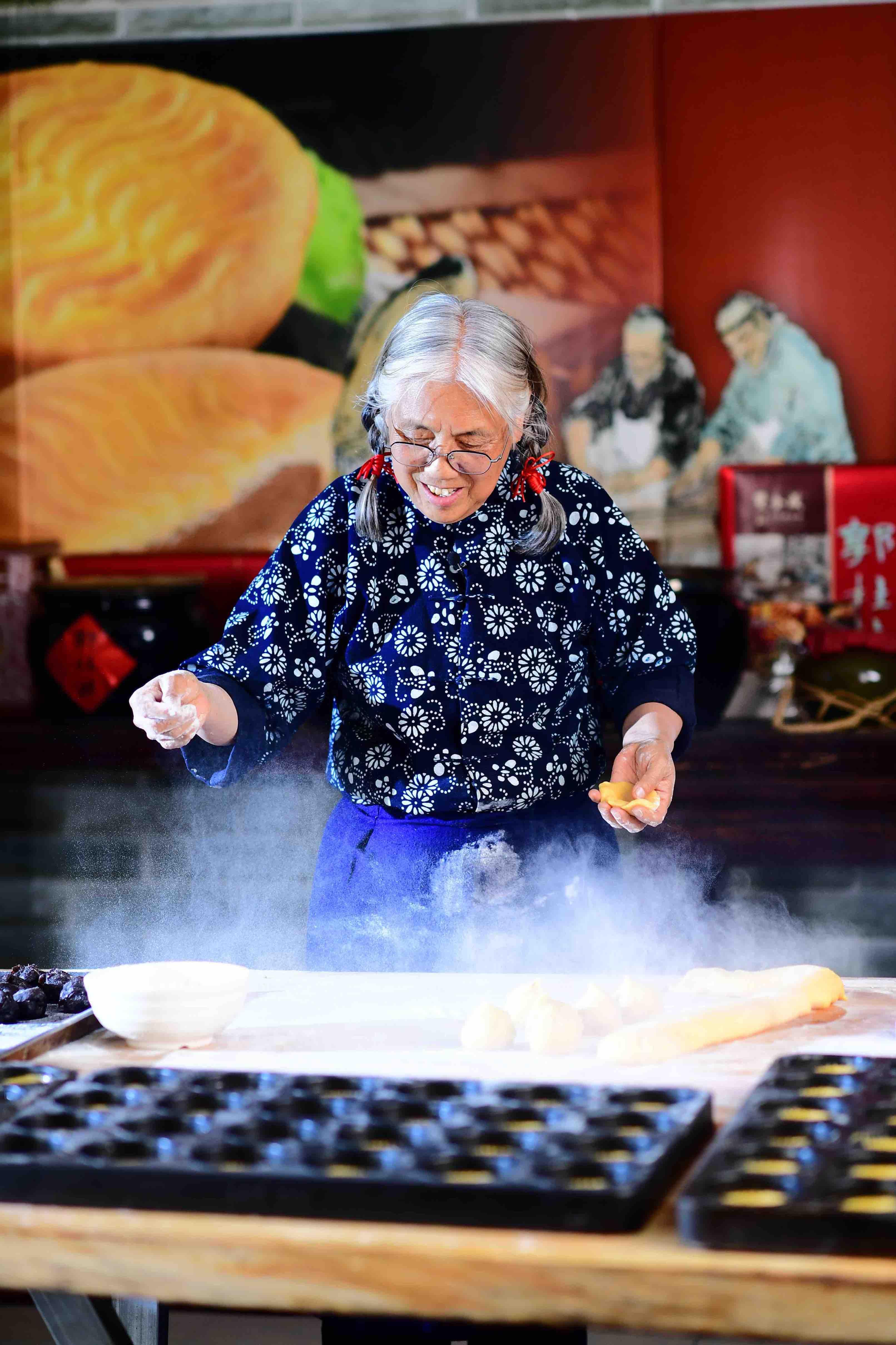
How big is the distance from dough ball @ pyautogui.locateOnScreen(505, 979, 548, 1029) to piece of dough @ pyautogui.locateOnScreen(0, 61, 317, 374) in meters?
5.47

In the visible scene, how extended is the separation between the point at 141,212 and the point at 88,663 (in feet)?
6.88

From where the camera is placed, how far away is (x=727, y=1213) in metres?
0.95

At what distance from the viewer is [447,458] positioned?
1931mm

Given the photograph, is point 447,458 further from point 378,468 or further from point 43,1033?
point 43,1033

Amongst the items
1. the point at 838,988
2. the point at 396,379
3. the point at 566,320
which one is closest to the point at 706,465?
the point at 566,320

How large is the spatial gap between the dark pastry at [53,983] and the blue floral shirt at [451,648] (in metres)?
0.38

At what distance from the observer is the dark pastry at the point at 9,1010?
1542 millimetres

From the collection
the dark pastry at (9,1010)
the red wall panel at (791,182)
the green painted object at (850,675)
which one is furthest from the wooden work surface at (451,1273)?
the red wall panel at (791,182)

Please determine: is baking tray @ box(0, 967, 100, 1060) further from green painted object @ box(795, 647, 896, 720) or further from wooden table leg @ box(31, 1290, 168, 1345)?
green painted object @ box(795, 647, 896, 720)

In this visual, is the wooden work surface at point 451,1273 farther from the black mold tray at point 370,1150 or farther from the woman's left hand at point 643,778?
the woman's left hand at point 643,778

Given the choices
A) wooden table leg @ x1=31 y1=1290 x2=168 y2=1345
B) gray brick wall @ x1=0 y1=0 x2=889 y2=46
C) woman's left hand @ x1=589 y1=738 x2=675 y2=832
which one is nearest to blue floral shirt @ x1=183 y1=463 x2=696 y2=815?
woman's left hand @ x1=589 y1=738 x2=675 y2=832

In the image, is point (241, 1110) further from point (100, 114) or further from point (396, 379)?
point (100, 114)

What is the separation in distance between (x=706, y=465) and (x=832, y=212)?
1.17m

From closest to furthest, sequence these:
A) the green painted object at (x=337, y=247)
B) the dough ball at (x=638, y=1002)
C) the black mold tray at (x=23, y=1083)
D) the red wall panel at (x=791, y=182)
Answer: the black mold tray at (x=23, y=1083)
the dough ball at (x=638, y=1002)
the red wall panel at (x=791, y=182)
the green painted object at (x=337, y=247)
